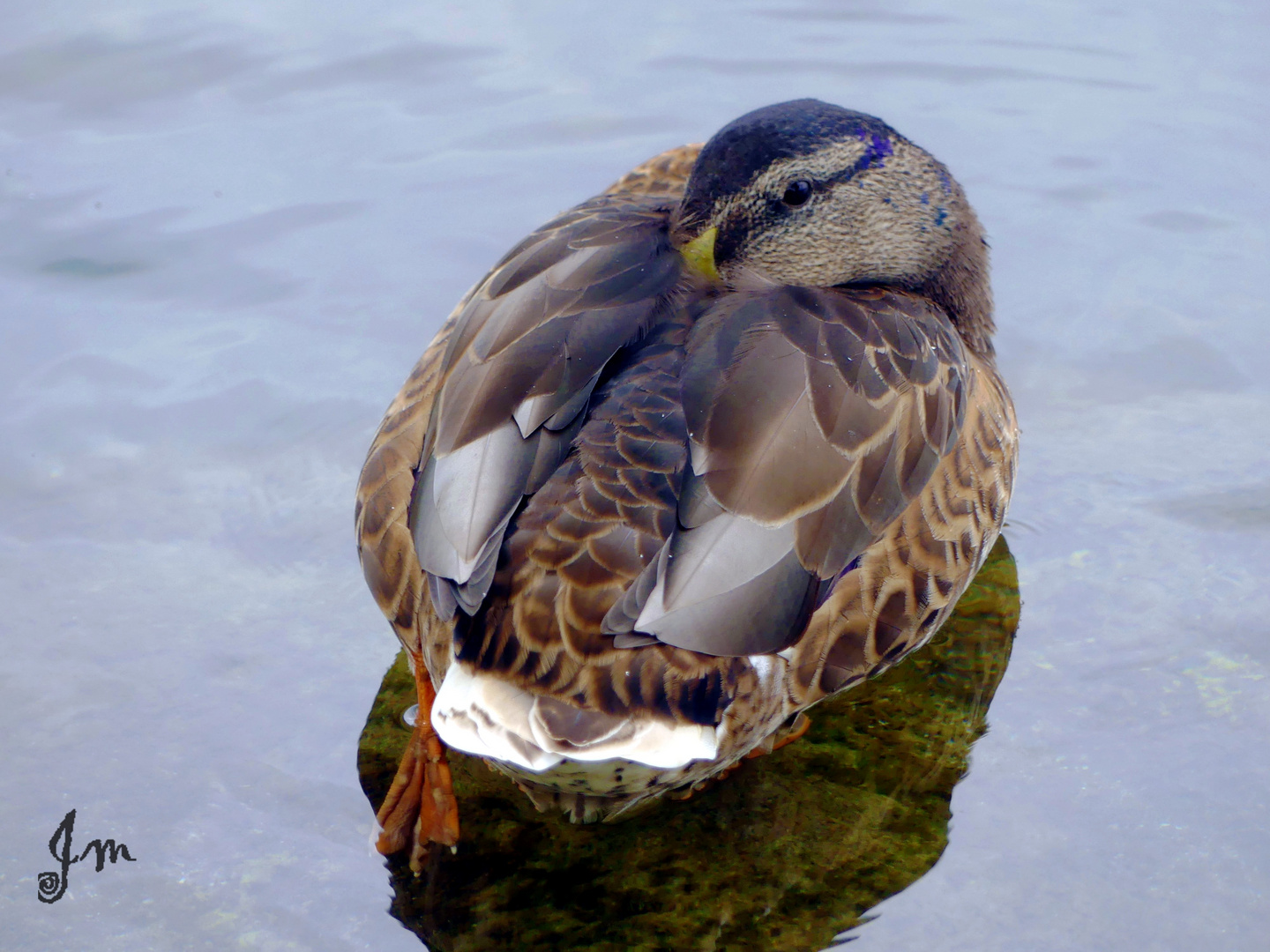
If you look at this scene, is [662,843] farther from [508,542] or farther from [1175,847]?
[1175,847]

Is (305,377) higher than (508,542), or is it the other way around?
(508,542)

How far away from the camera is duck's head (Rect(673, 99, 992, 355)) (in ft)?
12.1

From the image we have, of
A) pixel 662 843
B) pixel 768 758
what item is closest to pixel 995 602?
pixel 768 758

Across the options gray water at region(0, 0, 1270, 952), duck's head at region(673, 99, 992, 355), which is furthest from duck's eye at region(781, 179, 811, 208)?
gray water at region(0, 0, 1270, 952)

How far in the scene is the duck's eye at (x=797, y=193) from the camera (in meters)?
3.79

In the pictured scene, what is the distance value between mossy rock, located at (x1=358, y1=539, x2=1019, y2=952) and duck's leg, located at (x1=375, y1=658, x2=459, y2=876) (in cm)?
5

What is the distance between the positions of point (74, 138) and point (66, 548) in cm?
316

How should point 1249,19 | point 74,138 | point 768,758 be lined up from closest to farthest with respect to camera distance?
1. point 768,758
2. point 74,138
3. point 1249,19

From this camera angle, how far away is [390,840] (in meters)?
3.19

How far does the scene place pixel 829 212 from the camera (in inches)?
152
